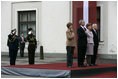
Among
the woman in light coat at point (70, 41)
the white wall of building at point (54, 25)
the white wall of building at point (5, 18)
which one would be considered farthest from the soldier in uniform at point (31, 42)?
the white wall of building at point (5, 18)

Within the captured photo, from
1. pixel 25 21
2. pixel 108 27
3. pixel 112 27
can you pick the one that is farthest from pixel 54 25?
pixel 112 27

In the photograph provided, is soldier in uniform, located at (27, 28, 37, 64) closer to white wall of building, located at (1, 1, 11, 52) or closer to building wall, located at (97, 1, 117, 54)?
building wall, located at (97, 1, 117, 54)

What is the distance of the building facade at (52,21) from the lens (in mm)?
18672

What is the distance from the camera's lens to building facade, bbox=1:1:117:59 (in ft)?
61.3

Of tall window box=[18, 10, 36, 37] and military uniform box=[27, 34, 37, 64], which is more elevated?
tall window box=[18, 10, 36, 37]

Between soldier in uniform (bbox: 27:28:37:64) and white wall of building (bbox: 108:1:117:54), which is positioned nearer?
soldier in uniform (bbox: 27:28:37:64)

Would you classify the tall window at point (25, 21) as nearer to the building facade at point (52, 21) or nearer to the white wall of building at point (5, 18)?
the building facade at point (52, 21)

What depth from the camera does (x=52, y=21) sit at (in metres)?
20.5

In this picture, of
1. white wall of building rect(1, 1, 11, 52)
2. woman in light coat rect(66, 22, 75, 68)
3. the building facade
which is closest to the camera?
woman in light coat rect(66, 22, 75, 68)

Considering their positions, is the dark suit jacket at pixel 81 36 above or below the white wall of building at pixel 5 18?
below

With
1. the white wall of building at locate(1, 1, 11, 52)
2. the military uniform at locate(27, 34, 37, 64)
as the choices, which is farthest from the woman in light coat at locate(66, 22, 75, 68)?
the white wall of building at locate(1, 1, 11, 52)

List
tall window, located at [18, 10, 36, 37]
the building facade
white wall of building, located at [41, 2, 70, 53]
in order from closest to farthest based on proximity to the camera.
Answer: the building facade, white wall of building, located at [41, 2, 70, 53], tall window, located at [18, 10, 36, 37]

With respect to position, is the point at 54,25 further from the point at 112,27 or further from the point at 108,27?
the point at 112,27

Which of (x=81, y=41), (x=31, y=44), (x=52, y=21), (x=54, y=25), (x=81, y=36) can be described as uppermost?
(x=52, y=21)
